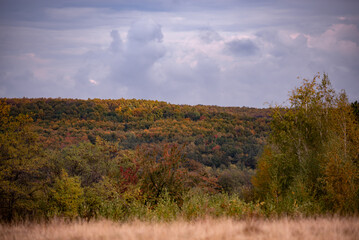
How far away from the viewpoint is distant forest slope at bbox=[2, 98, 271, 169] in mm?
57844

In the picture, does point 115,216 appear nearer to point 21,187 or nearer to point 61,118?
point 21,187

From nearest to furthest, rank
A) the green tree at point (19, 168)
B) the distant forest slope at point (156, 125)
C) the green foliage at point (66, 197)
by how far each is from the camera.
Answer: the green foliage at point (66, 197), the green tree at point (19, 168), the distant forest slope at point (156, 125)

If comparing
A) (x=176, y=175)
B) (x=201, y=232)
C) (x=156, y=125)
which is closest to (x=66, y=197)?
(x=176, y=175)

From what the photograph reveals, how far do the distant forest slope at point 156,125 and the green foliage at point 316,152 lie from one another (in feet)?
103

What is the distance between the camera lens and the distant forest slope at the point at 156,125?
57.8 meters

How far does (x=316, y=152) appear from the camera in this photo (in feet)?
63.5

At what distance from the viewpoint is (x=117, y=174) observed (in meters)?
20.9

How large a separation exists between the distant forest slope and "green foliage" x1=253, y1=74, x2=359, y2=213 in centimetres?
3149

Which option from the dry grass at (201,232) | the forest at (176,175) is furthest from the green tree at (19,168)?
the dry grass at (201,232)

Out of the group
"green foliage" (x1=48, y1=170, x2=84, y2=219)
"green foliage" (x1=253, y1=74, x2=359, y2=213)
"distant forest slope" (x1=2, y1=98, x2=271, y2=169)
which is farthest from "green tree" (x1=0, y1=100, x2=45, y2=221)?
"distant forest slope" (x1=2, y1=98, x2=271, y2=169)

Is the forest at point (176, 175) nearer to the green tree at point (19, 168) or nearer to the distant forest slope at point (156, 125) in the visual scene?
the green tree at point (19, 168)

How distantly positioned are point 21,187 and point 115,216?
28.3ft

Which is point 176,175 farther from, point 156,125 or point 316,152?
point 156,125

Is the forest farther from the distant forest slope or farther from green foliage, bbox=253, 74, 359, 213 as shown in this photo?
the distant forest slope
